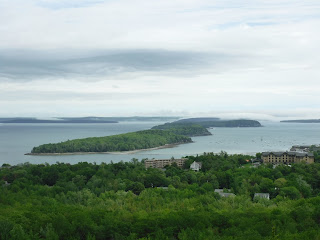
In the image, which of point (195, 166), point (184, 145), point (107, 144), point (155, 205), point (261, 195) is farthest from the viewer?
point (184, 145)

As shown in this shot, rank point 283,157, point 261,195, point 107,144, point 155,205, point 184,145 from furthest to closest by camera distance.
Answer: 1. point 184,145
2. point 107,144
3. point 283,157
4. point 261,195
5. point 155,205

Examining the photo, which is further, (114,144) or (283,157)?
(114,144)

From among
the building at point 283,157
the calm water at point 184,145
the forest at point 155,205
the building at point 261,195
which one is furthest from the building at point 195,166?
the calm water at point 184,145

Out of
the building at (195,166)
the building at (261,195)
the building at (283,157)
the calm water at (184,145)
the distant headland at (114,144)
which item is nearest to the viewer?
the building at (261,195)

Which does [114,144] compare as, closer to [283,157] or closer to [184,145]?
[184,145]

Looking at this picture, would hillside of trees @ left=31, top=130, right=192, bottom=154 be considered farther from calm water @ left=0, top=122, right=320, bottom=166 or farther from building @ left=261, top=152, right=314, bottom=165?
building @ left=261, top=152, right=314, bottom=165

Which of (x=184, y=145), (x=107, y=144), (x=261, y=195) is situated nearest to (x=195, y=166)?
(x=261, y=195)

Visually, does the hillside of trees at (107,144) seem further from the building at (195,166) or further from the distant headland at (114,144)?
the building at (195,166)

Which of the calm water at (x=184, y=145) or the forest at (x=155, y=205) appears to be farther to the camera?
the calm water at (x=184, y=145)

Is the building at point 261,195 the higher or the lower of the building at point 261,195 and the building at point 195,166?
the higher

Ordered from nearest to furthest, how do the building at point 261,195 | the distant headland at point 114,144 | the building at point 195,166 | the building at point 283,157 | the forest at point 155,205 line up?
the forest at point 155,205
the building at point 261,195
the building at point 195,166
the building at point 283,157
the distant headland at point 114,144
